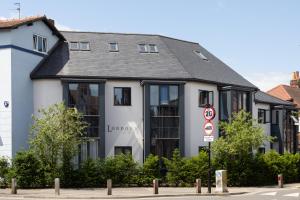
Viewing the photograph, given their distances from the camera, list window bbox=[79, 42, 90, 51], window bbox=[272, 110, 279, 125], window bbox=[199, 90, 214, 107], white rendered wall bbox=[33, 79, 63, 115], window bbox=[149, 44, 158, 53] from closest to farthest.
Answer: white rendered wall bbox=[33, 79, 63, 115] → window bbox=[199, 90, 214, 107] → window bbox=[79, 42, 90, 51] → window bbox=[149, 44, 158, 53] → window bbox=[272, 110, 279, 125]

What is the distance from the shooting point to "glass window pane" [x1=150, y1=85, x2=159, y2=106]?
1468 inches

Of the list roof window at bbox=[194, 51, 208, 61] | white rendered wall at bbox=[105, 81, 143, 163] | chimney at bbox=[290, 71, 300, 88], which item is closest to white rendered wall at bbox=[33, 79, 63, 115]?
white rendered wall at bbox=[105, 81, 143, 163]

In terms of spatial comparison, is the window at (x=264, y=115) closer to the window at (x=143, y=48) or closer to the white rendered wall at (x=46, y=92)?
the window at (x=143, y=48)

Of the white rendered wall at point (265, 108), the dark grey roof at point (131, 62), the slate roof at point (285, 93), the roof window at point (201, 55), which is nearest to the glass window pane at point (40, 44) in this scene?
the dark grey roof at point (131, 62)

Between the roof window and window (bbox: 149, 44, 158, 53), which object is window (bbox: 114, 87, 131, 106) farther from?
the roof window

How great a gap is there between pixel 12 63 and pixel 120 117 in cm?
770

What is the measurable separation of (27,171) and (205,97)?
1390 cm

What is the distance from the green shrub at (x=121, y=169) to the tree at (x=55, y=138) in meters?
2.21

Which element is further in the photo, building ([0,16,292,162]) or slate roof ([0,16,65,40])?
building ([0,16,292,162])

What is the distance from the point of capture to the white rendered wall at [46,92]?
119ft

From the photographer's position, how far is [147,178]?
34.2 m

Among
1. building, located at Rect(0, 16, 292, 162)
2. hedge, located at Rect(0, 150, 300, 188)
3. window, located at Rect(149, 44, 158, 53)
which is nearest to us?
hedge, located at Rect(0, 150, 300, 188)

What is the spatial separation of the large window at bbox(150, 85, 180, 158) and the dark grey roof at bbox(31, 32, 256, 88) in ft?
3.22

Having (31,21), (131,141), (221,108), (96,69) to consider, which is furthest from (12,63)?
(221,108)
